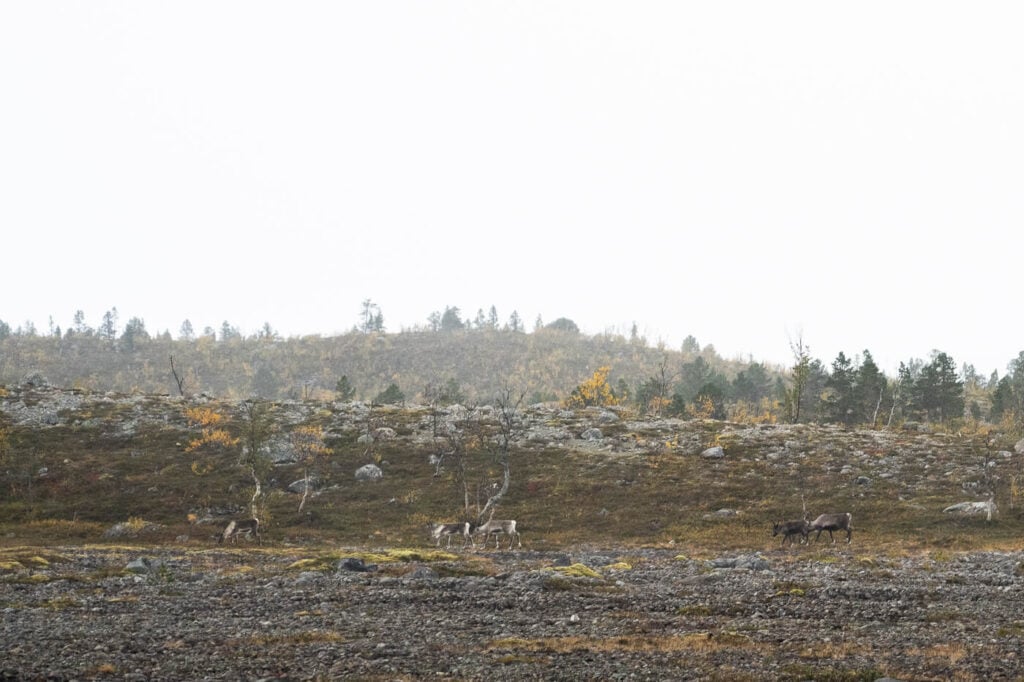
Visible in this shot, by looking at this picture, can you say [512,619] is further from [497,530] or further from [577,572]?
[497,530]

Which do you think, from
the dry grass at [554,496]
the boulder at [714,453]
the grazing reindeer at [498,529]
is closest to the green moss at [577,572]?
the dry grass at [554,496]

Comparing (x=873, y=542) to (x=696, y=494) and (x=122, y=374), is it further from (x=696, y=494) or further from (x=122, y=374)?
(x=122, y=374)

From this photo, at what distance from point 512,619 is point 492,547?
26.8m

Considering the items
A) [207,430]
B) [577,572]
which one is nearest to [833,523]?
[577,572]

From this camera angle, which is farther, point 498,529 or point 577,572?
point 498,529

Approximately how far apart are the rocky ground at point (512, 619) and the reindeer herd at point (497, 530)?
10672 millimetres

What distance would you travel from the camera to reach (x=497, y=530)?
50594 millimetres

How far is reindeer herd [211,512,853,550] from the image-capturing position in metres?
48.4

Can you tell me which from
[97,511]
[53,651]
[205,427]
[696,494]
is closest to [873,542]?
[696,494]

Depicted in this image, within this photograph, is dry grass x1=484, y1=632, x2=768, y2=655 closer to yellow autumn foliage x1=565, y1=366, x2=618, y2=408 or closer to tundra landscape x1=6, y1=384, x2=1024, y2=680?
tundra landscape x1=6, y1=384, x2=1024, y2=680

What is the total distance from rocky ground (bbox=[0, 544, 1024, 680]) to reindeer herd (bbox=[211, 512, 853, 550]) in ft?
35.0

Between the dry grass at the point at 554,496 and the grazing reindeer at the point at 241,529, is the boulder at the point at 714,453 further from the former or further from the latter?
the grazing reindeer at the point at 241,529

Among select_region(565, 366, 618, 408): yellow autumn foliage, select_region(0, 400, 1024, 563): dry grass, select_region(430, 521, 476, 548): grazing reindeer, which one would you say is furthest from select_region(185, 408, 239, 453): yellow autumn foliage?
select_region(565, 366, 618, 408): yellow autumn foliage

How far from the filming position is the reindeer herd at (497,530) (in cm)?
4844
